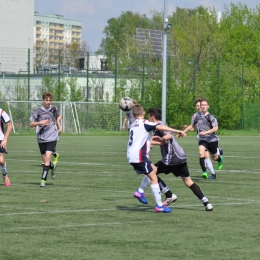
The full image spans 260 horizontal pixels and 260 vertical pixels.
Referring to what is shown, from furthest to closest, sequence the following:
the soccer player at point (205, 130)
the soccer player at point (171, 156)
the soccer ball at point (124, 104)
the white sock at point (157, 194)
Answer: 1. the soccer ball at point (124, 104)
2. the soccer player at point (205, 130)
3. the soccer player at point (171, 156)
4. the white sock at point (157, 194)

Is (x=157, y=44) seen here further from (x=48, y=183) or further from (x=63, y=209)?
(x=63, y=209)

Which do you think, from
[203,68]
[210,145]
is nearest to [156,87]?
[203,68]

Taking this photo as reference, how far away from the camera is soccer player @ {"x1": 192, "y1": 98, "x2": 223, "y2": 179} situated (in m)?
17.5

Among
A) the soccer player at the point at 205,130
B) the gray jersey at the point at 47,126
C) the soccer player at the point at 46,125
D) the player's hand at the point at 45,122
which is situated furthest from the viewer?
the soccer player at the point at 205,130

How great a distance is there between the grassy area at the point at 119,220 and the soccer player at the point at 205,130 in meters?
0.54

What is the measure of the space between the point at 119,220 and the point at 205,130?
7376 mm

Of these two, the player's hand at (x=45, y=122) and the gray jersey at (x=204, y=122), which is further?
the gray jersey at (x=204, y=122)

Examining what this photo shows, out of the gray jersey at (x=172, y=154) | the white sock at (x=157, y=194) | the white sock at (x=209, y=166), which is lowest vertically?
the white sock at (x=209, y=166)

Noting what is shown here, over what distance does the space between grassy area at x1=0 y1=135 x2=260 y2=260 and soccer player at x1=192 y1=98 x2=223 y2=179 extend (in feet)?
1.78

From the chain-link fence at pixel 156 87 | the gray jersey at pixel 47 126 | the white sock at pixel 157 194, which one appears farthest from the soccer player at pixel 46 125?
the chain-link fence at pixel 156 87

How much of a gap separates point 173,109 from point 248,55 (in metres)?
30.3

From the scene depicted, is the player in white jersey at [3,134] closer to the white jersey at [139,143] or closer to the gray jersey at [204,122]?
the white jersey at [139,143]

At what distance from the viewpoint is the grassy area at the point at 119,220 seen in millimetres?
8414

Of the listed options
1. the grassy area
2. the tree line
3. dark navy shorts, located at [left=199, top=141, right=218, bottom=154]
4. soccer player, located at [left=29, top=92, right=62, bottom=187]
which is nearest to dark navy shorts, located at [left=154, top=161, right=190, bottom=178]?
the grassy area
